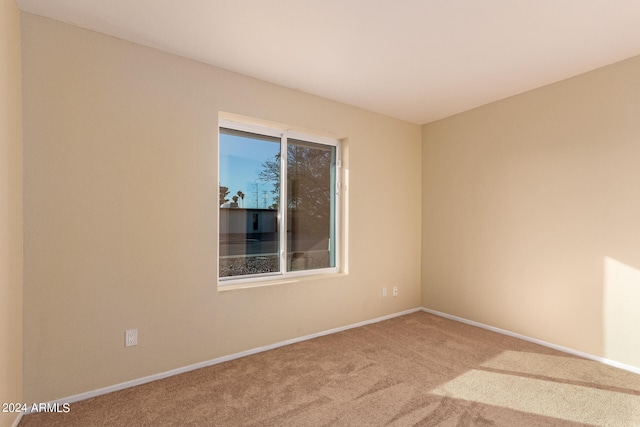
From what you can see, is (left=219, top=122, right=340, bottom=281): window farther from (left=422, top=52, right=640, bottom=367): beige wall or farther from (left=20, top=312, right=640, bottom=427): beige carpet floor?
(left=422, top=52, right=640, bottom=367): beige wall

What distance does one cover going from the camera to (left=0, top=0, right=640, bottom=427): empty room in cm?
204

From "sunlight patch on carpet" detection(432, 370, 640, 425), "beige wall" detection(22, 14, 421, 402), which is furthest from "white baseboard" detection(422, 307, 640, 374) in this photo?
"beige wall" detection(22, 14, 421, 402)

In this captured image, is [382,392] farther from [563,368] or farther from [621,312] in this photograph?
[621,312]

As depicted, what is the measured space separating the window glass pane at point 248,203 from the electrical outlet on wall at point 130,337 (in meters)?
0.83

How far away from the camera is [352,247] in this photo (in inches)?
147

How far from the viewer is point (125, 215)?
2.35m

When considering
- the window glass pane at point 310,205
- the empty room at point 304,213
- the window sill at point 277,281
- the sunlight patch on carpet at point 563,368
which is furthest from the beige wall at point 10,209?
the sunlight patch on carpet at point 563,368

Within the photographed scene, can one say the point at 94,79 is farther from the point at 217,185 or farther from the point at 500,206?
the point at 500,206

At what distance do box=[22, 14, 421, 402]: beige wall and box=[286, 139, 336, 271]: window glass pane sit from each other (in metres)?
0.40

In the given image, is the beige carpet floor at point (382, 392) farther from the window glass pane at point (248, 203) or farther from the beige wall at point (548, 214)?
the window glass pane at point (248, 203)

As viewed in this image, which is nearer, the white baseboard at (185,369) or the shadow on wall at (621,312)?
the white baseboard at (185,369)

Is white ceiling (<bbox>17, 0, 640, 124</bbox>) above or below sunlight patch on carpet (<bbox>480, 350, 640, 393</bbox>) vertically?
above

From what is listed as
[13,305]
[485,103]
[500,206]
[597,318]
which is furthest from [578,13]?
[13,305]

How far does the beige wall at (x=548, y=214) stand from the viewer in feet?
8.80
